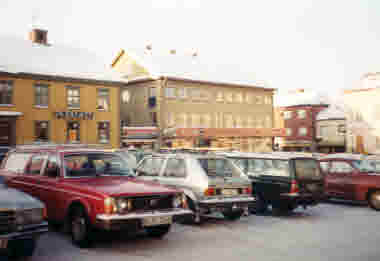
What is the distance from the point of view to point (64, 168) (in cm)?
863

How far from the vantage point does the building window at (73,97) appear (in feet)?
118

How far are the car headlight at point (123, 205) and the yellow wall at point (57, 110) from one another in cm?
2586

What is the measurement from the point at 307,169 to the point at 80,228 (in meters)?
6.84

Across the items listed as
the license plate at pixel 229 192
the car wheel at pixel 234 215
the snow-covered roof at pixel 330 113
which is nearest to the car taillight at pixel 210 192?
the license plate at pixel 229 192

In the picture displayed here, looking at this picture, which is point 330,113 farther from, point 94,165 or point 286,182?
point 94,165

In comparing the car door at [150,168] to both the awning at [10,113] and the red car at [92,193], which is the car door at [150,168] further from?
the awning at [10,113]

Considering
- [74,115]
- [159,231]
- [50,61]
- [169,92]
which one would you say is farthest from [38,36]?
[159,231]

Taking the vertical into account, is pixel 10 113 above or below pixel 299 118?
below

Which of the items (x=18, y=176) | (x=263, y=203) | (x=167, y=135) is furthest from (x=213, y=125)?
(x=18, y=176)

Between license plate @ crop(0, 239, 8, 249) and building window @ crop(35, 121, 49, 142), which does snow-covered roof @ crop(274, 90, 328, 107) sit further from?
license plate @ crop(0, 239, 8, 249)

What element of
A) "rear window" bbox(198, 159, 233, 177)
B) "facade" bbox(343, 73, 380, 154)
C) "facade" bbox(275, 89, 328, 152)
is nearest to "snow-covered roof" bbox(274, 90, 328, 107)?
"facade" bbox(275, 89, 328, 152)

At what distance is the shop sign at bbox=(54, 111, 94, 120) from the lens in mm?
34656

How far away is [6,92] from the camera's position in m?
32.4

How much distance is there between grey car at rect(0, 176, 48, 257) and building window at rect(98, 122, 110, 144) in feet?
102
